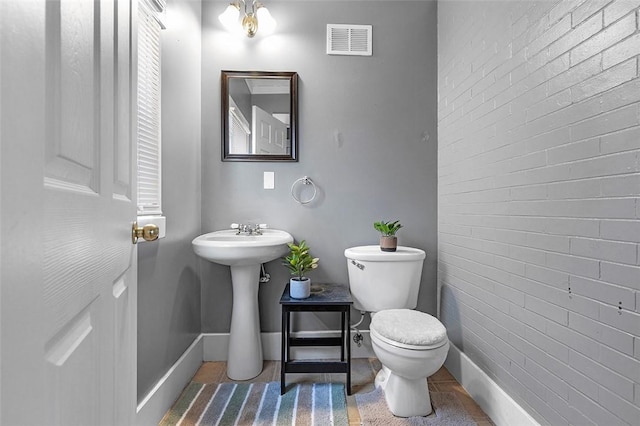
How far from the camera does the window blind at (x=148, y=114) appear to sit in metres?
1.33

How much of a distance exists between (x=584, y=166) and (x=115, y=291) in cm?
139

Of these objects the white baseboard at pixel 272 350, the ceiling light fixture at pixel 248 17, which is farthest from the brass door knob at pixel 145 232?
the ceiling light fixture at pixel 248 17

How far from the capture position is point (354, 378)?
1787mm

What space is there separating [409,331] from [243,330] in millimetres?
969

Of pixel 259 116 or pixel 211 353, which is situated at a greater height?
pixel 259 116

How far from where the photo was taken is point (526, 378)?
48.9 inches

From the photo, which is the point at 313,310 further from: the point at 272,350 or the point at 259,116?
the point at 259,116

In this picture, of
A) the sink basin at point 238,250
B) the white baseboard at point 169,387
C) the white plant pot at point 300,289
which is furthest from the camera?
the white plant pot at point 300,289

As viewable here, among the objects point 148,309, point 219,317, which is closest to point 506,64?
point 148,309

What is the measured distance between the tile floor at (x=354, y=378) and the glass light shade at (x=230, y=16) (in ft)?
7.23

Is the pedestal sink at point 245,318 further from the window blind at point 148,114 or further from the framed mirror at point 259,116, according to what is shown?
the framed mirror at point 259,116

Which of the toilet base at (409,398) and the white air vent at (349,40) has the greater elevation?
the white air vent at (349,40)

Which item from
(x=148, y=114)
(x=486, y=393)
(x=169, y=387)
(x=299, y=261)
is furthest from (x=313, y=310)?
(x=148, y=114)

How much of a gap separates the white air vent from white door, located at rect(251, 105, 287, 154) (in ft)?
1.98
